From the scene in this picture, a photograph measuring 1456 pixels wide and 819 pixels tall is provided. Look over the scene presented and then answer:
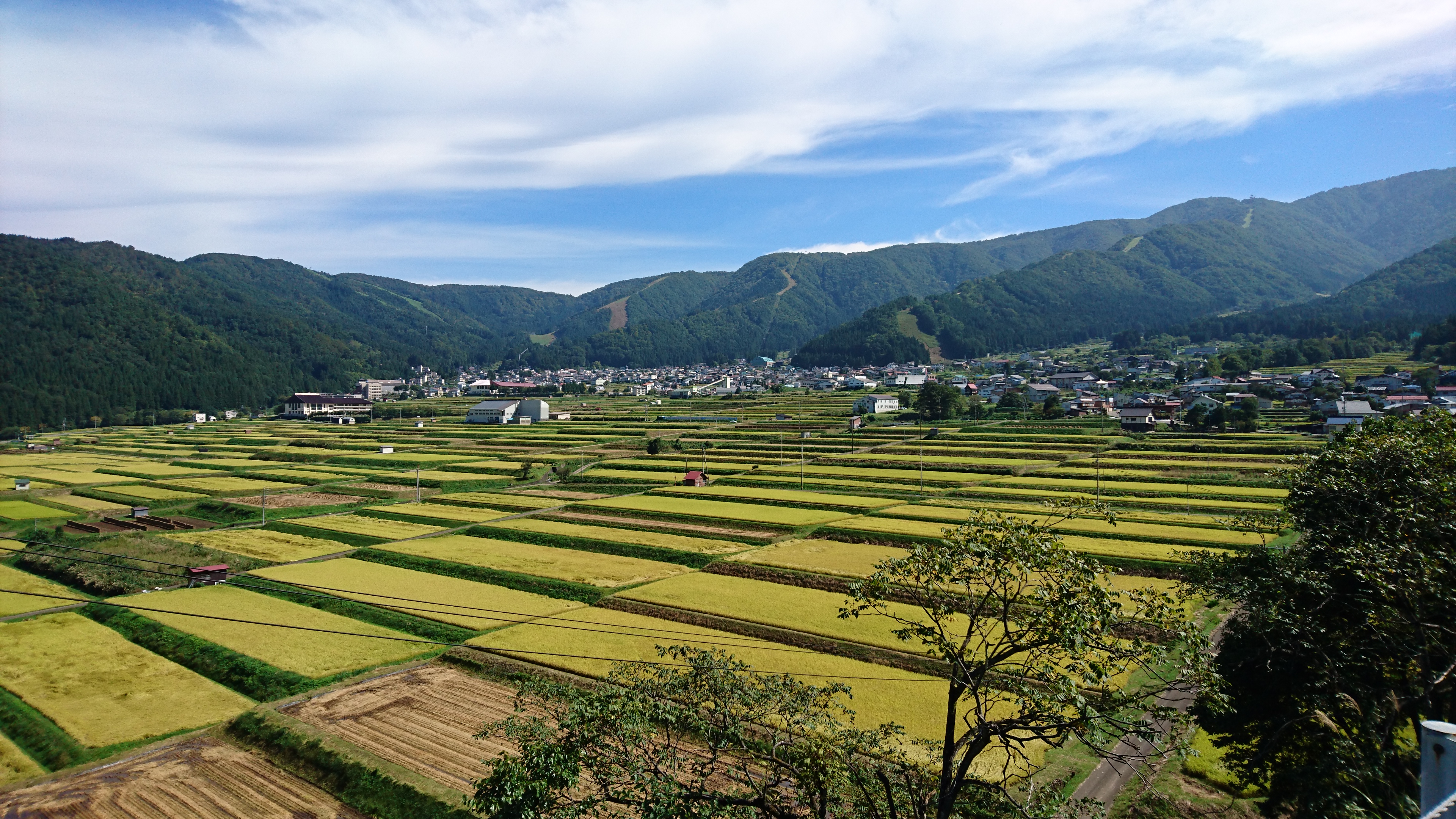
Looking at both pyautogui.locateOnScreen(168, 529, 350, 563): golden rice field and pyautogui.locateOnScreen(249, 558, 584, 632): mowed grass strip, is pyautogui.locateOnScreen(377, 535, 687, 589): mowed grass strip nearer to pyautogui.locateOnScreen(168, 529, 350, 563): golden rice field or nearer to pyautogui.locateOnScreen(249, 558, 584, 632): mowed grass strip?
pyautogui.locateOnScreen(249, 558, 584, 632): mowed grass strip

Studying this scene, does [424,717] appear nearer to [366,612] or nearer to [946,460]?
[366,612]

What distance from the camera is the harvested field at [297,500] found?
48031 millimetres

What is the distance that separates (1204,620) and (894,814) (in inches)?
775

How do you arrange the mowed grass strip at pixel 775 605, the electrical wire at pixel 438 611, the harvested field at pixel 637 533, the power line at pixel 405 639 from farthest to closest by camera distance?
the harvested field at pixel 637 533 → the mowed grass strip at pixel 775 605 → the electrical wire at pixel 438 611 → the power line at pixel 405 639

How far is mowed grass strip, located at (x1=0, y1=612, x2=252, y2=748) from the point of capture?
17.8 meters

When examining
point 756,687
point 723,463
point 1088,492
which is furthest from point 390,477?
point 756,687

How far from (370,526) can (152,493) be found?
23.9 m

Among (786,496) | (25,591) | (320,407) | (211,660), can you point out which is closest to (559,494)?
(786,496)

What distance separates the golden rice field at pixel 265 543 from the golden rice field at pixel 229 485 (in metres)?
13.4

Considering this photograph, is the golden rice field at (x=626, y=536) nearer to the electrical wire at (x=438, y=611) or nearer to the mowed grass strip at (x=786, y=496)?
the mowed grass strip at (x=786, y=496)

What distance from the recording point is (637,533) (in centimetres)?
3838

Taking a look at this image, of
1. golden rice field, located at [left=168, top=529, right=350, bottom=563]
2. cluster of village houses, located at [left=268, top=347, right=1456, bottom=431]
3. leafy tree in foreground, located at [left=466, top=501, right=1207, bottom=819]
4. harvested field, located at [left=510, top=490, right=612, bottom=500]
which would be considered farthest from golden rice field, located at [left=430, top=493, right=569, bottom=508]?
cluster of village houses, located at [left=268, top=347, right=1456, bottom=431]

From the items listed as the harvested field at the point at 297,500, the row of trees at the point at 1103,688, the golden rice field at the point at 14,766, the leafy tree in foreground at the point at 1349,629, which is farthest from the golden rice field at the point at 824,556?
the harvested field at the point at 297,500

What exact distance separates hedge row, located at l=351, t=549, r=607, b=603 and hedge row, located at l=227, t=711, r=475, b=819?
22.9 ft
